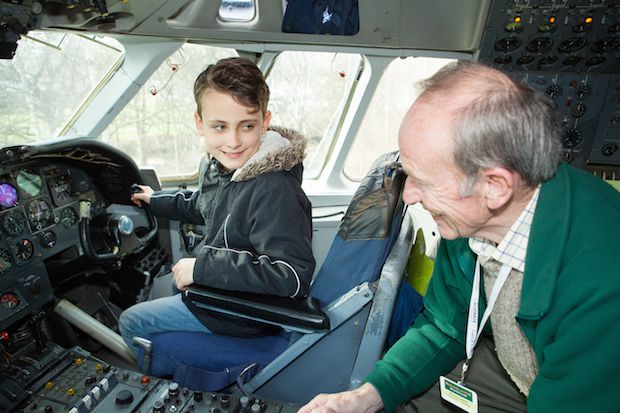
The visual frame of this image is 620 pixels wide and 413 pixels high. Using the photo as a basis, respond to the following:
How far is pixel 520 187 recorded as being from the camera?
0.95m

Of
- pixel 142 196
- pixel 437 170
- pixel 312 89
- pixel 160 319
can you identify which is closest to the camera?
pixel 437 170

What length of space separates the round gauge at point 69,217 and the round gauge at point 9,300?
0.42 m

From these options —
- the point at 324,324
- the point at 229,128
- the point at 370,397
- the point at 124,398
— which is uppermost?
the point at 229,128

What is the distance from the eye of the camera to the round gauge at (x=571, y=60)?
281 cm

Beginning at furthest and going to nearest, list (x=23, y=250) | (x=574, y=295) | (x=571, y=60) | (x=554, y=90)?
(x=554, y=90)
(x=571, y=60)
(x=23, y=250)
(x=574, y=295)

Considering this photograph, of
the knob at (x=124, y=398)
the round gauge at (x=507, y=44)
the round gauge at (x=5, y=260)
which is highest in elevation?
the round gauge at (x=507, y=44)

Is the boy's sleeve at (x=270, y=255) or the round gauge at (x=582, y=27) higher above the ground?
the round gauge at (x=582, y=27)

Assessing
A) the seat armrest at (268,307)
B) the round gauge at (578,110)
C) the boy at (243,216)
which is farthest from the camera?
the round gauge at (578,110)

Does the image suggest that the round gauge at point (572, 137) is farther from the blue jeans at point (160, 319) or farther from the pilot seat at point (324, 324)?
the blue jeans at point (160, 319)

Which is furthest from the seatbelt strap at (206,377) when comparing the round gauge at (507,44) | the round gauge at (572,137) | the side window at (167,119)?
the round gauge at (572,137)

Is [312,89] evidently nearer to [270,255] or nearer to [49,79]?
[49,79]

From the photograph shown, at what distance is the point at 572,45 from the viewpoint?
9.02ft

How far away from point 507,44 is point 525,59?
0.18 metres

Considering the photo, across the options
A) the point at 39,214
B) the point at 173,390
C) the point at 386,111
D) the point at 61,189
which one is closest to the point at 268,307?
the point at 173,390
